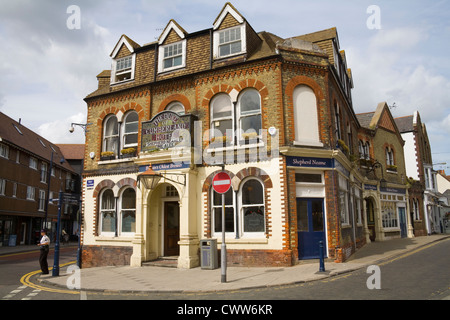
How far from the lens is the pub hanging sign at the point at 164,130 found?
14.6 meters

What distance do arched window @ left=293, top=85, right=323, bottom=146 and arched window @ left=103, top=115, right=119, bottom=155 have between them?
9.06 m

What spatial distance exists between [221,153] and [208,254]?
4.09m

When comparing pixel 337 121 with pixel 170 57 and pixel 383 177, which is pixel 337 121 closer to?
pixel 170 57

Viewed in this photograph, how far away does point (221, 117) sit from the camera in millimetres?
14773

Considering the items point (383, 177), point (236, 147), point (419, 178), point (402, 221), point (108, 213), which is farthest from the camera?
point (419, 178)

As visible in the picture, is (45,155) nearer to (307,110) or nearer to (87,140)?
(87,140)

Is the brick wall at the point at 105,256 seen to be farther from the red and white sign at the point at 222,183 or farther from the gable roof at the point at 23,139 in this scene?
the gable roof at the point at 23,139

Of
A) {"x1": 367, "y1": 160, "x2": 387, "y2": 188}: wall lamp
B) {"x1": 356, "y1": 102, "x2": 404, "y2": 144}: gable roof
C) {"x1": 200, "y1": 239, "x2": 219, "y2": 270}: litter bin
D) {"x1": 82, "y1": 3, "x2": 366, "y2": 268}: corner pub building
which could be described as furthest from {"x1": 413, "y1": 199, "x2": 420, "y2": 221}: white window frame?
{"x1": 200, "y1": 239, "x2": 219, "y2": 270}: litter bin

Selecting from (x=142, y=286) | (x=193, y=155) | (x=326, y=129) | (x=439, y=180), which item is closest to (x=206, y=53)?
(x=193, y=155)

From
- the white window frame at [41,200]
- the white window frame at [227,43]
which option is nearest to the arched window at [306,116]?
the white window frame at [227,43]

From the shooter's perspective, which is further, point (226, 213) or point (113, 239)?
point (113, 239)

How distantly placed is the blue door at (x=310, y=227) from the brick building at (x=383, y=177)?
11.8m

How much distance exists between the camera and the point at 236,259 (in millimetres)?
13164

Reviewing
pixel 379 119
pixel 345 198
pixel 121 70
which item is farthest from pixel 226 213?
pixel 379 119
